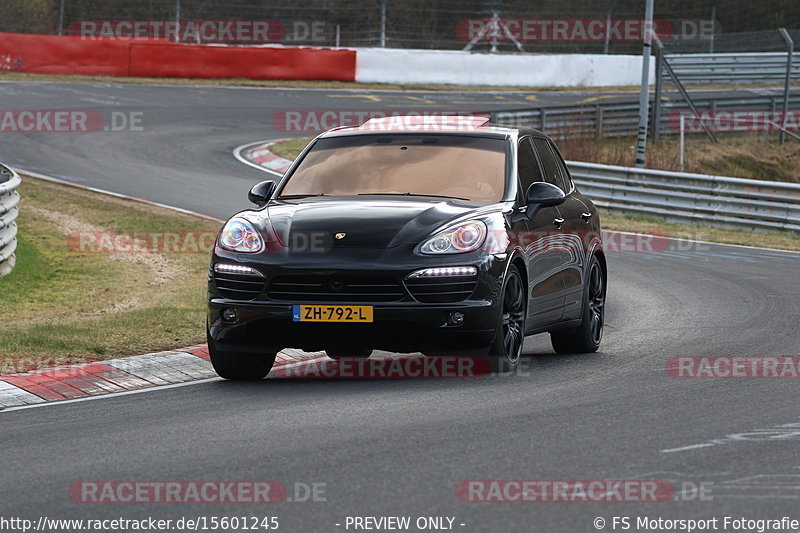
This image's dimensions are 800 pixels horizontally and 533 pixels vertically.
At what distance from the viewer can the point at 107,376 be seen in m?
9.08

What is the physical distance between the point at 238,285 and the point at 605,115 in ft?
92.9

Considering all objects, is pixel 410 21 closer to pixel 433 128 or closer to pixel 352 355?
pixel 433 128

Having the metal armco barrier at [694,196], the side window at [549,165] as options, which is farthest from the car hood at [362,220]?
the metal armco barrier at [694,196]

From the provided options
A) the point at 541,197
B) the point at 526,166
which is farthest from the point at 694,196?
the point at 541,197

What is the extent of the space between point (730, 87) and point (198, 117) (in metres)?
25.4

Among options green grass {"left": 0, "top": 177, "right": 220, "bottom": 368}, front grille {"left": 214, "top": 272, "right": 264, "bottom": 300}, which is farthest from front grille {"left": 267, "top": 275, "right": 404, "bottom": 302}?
green grass {"left": 0, "top": 177, "right": 220, "bottom": 368}

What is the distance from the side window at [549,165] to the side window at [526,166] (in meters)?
0.17

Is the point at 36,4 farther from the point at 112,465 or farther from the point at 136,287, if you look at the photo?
the point at 112,465

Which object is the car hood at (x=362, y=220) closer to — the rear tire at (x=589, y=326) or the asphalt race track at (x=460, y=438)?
the asphalt race track at (x=460, y=438)

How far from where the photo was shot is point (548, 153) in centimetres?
1090

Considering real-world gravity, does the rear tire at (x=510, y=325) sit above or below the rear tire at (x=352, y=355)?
above

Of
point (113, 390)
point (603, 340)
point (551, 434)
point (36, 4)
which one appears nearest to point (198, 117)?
point (36, 4)

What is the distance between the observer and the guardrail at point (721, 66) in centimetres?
3694

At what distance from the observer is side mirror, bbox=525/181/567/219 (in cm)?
950
